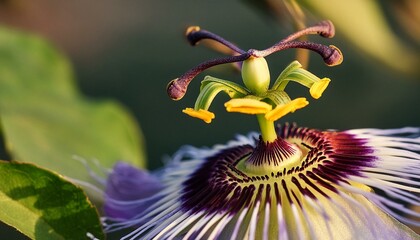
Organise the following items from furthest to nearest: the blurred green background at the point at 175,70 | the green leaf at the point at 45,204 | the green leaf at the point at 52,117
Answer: the blurred green background at the point at 175,70, the green leaf at the point at 52,117, the green leaf at the point at 45,204

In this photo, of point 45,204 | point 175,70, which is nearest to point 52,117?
point 45,204

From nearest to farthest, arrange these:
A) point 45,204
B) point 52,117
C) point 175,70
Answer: point 45,204, point 52,117, point 175,70

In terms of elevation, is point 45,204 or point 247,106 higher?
point 247,106

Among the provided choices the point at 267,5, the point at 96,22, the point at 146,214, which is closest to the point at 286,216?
the point at 146,214

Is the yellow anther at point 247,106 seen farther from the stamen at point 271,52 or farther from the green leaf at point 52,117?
the green leaf at point 52,117

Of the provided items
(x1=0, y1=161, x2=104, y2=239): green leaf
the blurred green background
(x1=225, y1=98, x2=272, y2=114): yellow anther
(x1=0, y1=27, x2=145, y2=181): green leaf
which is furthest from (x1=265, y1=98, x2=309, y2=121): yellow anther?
the blurred green background

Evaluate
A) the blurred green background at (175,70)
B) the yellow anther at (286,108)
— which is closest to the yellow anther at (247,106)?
the yellow anther at (286,108)

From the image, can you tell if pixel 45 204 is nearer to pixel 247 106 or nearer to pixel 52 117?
pixel 247 106
